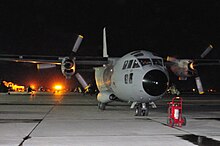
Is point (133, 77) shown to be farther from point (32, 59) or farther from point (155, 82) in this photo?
point (32, 59)

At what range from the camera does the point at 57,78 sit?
145 metres

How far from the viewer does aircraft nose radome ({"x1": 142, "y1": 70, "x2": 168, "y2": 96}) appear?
1548 centimetres

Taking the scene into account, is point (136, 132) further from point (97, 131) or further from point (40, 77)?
point (40, 77)

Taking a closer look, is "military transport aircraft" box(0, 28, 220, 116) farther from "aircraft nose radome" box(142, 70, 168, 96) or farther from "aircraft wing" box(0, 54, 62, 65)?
"aircraft wing" box(0, 54, 62, 65)

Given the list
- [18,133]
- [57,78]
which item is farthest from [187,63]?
[57,78]

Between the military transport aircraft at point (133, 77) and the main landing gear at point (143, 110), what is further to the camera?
the main landing gear at point (143, 110)

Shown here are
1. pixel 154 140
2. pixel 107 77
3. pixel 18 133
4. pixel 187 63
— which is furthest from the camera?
pixel 187 63

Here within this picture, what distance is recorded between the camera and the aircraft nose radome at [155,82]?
15.5 meters

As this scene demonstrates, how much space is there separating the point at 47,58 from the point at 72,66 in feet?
10.3

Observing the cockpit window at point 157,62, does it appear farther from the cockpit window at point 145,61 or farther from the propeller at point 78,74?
the propeller at point 78,74

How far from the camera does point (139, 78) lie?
53.0 ft

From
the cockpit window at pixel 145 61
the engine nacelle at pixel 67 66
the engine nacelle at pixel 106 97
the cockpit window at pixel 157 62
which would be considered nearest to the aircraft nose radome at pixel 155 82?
the cockpit window at pixel 145 61

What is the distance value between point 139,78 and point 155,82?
1008 millimetres

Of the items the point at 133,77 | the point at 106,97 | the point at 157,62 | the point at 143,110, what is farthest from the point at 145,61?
the point at 106,97
